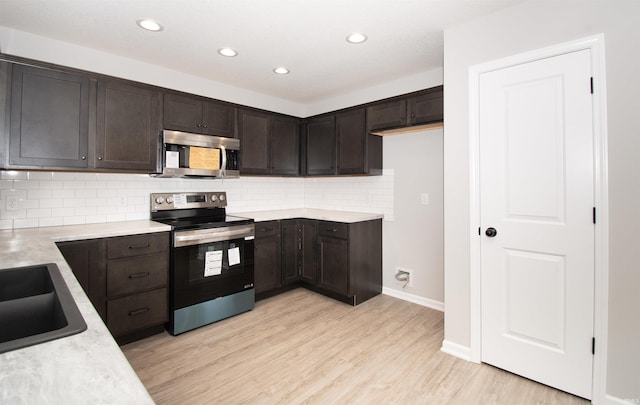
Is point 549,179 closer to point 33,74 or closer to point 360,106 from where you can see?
point 360,106

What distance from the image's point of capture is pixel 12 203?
2482mm

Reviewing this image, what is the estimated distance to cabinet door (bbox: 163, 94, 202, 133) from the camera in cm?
296

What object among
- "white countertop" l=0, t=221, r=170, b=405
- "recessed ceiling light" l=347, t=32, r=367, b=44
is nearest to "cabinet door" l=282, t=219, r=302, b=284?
"recessed ceiling light" l=347, t=32, r=367, b=44

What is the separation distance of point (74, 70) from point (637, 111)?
3.78 m

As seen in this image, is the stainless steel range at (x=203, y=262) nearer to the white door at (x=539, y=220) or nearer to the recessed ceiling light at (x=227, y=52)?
the recessed ceiling light at (x=227, y=52)

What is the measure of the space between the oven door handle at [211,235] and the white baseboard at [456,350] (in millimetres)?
2020

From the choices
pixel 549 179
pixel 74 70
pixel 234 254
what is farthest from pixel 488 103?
pixel 74 70

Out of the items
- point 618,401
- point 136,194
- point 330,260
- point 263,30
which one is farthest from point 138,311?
point 618,401

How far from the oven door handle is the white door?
2137mm

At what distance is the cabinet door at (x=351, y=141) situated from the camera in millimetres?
3567

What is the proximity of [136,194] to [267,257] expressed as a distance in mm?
1460

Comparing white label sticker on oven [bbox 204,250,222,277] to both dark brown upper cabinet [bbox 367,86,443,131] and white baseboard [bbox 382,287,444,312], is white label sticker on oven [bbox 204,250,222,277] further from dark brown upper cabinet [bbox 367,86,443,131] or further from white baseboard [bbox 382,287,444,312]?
dark brown upper cabinet [bbox 367,86,443,131]

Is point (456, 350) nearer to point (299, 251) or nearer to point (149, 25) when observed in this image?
point (299, 251)

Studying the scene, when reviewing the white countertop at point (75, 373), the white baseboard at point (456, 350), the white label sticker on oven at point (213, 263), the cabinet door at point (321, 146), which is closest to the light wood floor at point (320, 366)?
the white baseboard at point (456, 350)
